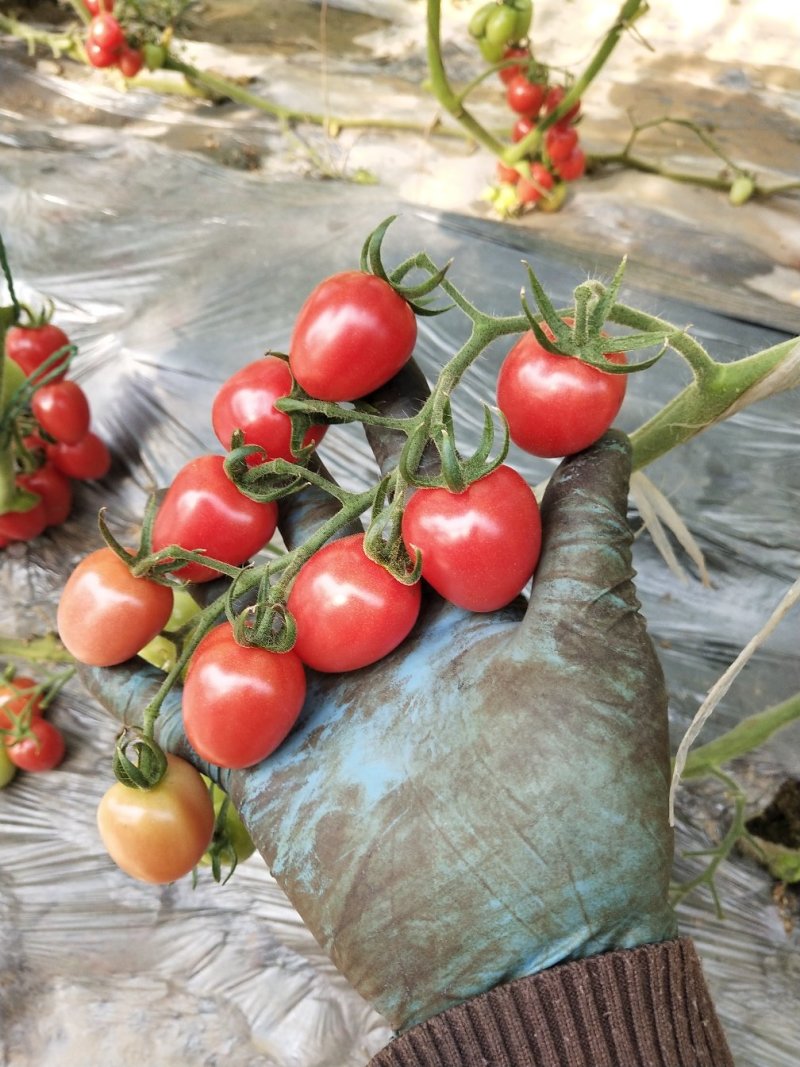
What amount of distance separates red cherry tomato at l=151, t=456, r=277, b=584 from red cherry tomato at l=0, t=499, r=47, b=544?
0.86 metres

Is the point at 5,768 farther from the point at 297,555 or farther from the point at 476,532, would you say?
the point at 476,532

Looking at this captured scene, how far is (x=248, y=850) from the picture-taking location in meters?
1.04

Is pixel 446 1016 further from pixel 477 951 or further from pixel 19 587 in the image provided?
pixel 19 587

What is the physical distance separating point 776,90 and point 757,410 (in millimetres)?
2364

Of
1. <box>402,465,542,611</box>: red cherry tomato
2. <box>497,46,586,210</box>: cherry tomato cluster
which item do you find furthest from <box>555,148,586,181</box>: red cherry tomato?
<box>402,465,542,611</box>: red cherry tomato

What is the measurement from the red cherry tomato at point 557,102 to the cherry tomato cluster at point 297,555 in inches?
72.4

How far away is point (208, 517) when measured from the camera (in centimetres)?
75

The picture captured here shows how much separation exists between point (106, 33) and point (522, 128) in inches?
48.5

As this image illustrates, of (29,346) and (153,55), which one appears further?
(153,55)

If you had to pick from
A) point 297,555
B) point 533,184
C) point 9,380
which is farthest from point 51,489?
point 533,184

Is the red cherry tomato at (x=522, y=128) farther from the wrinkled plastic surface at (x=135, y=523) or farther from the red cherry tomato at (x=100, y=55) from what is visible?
the red cherry tomato at (x=100, y=55)

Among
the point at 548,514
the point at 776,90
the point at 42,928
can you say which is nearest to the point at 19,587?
the point at 42,928

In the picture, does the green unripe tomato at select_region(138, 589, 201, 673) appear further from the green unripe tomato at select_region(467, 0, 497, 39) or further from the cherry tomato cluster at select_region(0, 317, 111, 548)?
the green unripe tomato at select_region(467, 0, 497, 39)

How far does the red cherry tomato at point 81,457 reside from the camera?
1.57 m
